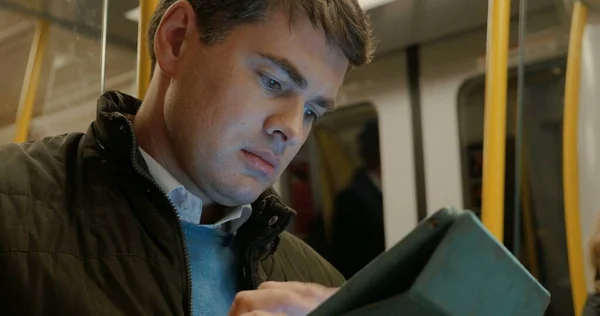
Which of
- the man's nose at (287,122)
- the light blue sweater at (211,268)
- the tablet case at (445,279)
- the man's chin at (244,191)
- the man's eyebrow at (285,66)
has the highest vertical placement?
the man's eyebrow at (285,66)

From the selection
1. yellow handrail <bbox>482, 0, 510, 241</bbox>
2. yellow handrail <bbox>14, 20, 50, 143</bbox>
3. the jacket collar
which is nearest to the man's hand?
the jacket collar

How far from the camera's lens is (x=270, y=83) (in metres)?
1.11

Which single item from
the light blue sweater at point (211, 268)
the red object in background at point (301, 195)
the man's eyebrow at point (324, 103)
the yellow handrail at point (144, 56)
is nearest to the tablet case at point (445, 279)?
the light blue sweater at point (211, 268)

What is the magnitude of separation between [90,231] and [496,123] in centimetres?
117

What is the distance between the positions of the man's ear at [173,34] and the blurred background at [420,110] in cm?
39

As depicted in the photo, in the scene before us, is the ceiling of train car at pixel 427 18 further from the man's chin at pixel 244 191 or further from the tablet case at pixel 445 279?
the tablet case at pixel 445 279

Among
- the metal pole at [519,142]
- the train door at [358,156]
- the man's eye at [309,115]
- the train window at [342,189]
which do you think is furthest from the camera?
the train window at [342,189]

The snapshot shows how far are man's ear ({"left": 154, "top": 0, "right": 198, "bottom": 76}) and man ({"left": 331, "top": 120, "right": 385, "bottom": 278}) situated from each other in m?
1.36

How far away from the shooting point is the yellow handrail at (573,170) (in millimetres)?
1939

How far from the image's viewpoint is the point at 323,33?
118 cm

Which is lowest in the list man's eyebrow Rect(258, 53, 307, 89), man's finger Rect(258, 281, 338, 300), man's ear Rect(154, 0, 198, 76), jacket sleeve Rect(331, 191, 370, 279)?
jacket sleeve Rect(331, 191, 370, 279)

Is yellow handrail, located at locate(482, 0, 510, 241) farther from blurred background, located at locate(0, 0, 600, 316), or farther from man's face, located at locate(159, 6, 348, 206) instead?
man's face, located at locate(159, 6, 348, 206)

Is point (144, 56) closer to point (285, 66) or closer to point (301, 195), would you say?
point (285, 66)

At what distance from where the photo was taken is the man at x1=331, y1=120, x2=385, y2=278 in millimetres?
2455
